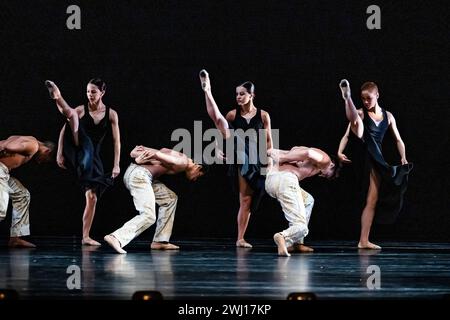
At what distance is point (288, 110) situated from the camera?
775 cm

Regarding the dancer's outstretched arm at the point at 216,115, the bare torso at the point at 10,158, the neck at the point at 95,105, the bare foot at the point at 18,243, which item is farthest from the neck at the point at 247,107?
the bare foot at the point at 18,243

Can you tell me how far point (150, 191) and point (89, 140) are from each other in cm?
97

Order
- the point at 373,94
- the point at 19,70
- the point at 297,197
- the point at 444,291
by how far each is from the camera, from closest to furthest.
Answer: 1. the point at 444,291
2. the point at 297,197
3. the point at 373,94
4. the point at 19,70

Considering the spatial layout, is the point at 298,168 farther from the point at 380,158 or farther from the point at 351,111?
the point at 380,158

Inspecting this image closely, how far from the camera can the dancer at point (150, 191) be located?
6.12m

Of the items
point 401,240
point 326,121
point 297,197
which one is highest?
point 326,121

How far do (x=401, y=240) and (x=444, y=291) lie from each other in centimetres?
377

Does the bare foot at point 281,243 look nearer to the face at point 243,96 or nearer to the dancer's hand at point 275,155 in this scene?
the dancer's hand at point 275,155

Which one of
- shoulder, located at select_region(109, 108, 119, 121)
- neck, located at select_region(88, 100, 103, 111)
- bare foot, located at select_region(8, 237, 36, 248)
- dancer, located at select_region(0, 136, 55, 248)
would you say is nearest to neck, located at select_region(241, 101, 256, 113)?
shoulder, located at select_region(109, 108, 119, 121)

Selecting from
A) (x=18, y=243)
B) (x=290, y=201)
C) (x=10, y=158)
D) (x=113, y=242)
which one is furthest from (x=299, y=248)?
(x=10, y=158)

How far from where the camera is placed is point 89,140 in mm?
7094

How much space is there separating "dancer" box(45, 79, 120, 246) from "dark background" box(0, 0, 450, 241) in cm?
62
